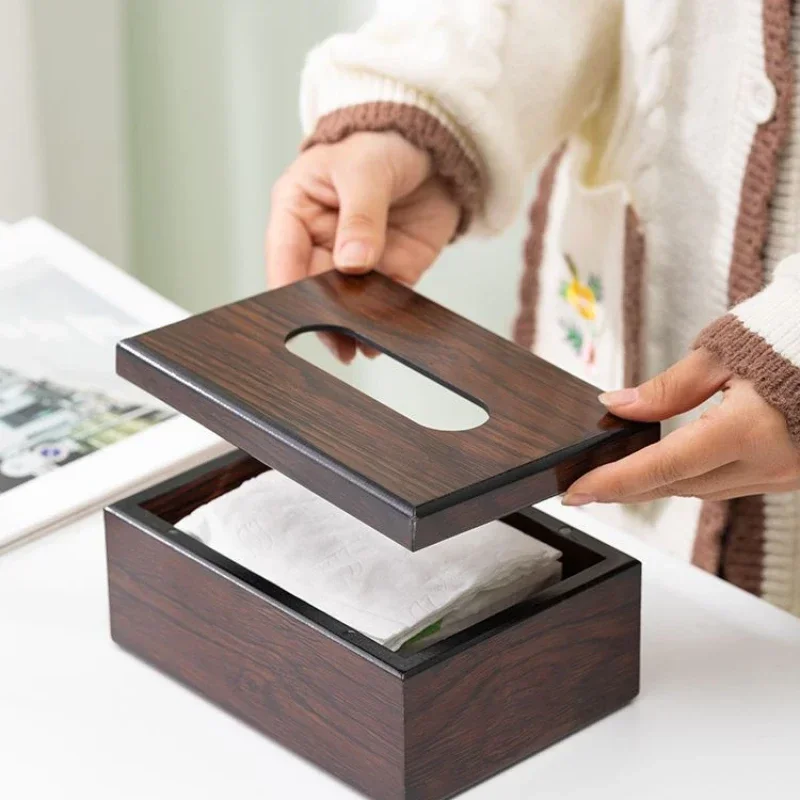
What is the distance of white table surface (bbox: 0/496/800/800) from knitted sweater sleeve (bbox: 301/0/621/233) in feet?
1.05

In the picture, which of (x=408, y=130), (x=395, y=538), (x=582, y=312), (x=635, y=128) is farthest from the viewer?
(x=582, y=312)

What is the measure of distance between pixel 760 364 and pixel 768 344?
1 centimetres

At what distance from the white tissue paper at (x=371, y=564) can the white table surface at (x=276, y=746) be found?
0.26 ft

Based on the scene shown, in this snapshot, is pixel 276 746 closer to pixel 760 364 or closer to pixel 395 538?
pixel 395 538

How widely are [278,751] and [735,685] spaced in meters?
0.23

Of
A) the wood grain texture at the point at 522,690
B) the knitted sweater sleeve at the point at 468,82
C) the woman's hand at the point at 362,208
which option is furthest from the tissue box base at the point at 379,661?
the knitted sweater sleeve at the point at 468,82

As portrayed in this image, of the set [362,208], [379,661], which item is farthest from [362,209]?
[379,661]

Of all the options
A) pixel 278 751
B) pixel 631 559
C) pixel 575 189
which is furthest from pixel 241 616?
pixel 575 189

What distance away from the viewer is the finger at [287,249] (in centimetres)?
92

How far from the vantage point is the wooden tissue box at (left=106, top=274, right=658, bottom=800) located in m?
0.63

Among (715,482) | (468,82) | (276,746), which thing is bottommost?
(276,746)

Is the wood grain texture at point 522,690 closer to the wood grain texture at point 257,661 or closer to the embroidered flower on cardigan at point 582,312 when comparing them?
the wood grain texture at point 257,661

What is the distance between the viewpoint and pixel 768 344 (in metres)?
0.68

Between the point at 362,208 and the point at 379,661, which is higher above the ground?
the point at 362,208
